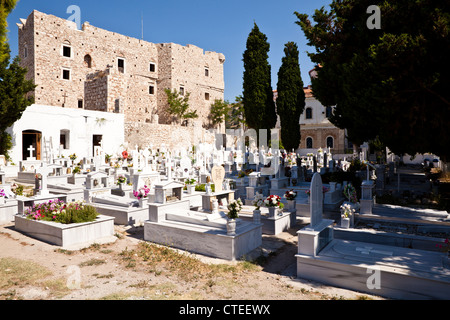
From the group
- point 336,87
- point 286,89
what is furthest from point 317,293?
point 286,89

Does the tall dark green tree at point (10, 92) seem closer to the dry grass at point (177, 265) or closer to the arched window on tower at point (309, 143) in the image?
the dry grass at point (177, 265)

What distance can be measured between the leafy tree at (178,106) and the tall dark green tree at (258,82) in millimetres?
12197

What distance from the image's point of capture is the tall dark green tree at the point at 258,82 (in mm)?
23125

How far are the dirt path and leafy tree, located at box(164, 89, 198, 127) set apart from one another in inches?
1110

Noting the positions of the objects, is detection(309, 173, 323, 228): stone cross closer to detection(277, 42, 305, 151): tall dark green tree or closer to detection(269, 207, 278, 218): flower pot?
detection(269, 207, 278, 218): flower pot

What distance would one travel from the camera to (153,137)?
27625 mm

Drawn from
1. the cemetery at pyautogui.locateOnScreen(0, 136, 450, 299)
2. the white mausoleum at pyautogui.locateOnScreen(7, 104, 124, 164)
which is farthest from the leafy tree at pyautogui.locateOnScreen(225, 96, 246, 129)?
the cemetery at pyautogui.locateOnScreen(0, 136, 450, 299)

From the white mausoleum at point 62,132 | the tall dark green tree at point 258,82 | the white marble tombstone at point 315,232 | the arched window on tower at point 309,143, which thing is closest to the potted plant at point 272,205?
the white marble tombstone at point 315,232

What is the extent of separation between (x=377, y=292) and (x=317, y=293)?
0.89 metres

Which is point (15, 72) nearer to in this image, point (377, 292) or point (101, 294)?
point (101, 294)

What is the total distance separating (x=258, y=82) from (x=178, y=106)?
1327 centimetres

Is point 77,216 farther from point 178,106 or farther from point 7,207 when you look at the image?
point 178,106

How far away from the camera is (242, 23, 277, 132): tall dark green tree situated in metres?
23.1

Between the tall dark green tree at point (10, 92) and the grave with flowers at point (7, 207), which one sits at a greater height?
the tall dark green tree at point (10, 92)
